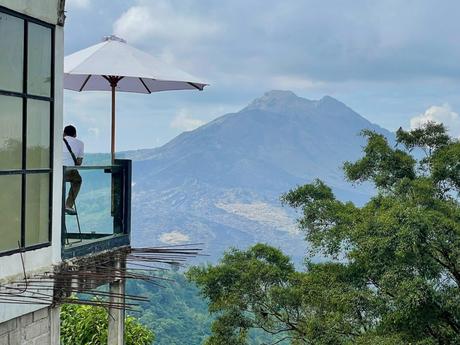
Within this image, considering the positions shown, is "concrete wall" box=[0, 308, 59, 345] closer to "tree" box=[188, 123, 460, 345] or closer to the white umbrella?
the white umbrella

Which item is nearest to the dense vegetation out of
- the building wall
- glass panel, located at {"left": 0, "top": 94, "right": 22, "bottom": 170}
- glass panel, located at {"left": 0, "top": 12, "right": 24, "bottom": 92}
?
the building wall

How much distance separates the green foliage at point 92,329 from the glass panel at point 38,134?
446 centimetres

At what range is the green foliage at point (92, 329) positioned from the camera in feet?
28.1

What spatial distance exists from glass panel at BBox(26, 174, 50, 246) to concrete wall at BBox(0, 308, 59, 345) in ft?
1.41

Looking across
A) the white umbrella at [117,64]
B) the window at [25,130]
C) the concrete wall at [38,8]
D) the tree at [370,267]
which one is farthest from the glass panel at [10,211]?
the tree at [370,267]

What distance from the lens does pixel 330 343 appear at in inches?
407

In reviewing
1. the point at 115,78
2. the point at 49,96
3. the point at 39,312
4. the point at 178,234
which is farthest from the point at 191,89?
the point at 178,234

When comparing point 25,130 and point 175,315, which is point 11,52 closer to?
point 25,130

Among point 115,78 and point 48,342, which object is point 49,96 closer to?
point 48,342

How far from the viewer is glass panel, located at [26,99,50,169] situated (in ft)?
13.8

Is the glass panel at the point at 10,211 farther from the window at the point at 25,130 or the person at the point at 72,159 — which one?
the person at the point at 72,159

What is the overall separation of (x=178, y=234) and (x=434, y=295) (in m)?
178

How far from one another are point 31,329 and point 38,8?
1822 mm

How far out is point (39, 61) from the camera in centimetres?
427
